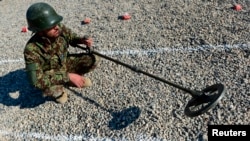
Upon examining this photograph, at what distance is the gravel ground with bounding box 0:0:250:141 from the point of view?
400 cm

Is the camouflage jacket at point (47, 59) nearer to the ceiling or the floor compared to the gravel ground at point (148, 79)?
nearer to the ceiling

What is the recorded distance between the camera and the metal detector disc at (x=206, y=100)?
3427 mm

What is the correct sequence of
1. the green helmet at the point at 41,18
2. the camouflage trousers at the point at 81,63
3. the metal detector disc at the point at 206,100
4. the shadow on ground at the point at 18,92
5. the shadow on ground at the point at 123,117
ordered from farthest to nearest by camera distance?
the shadow on ground at the point at 18,92 < the camouflage trousers at the point at 81,63 < the shadow on ground at the point at 123,117 < the green helmet at the point at 41,18 < the metal detector disc at the point at 206,100

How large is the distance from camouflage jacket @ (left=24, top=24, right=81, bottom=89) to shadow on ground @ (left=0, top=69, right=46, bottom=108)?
613mm

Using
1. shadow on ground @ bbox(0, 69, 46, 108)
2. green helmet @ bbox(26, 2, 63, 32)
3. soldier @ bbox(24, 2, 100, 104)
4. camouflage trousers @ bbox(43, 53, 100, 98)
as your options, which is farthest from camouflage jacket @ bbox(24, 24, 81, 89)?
shadow on ground @ bbox(0, 69, 46, 108)

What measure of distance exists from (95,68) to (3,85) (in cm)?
148

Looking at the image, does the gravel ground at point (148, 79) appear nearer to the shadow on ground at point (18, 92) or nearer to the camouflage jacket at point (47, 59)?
the shadow on ground at point (18, 92)

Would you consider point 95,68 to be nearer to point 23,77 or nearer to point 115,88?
point 115,88

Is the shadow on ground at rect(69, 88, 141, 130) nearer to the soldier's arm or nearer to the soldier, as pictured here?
the soldier

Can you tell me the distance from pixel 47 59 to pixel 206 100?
6.79 ft

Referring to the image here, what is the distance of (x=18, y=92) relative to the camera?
5.09 m

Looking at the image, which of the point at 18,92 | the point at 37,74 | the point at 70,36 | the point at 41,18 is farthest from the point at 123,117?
the point at 18,92

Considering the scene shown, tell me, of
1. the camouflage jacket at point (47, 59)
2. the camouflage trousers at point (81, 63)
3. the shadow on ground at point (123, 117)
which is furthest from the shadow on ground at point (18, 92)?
the shadow on ground at point (123, 117)

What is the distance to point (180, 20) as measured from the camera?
583 cm
